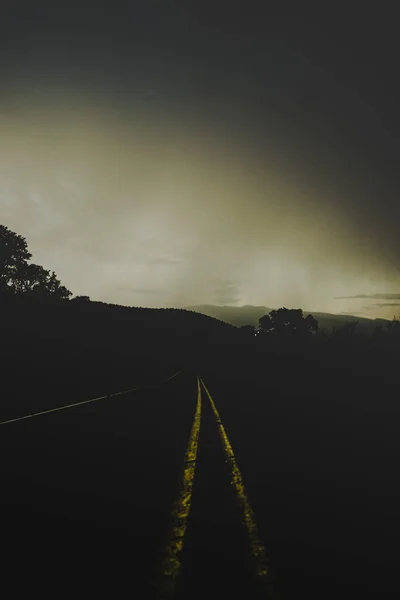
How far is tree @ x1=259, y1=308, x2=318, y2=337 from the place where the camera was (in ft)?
523

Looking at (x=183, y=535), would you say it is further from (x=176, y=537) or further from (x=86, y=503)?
(x=86, y=503)

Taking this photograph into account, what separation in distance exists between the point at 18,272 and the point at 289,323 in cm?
11324

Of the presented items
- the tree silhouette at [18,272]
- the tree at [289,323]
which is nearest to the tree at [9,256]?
the tree silhouette at [18,272]

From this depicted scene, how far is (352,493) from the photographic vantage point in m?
6.73

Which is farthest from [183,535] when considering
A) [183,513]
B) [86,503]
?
[86,503]

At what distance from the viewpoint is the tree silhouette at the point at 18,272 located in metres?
64.1

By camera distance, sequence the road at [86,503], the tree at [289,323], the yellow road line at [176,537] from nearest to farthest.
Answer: the yellow road line at [176,537] < the road at [86,503] < the tree at [289,323]

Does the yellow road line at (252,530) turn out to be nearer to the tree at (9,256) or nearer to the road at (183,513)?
the road at (183,513)

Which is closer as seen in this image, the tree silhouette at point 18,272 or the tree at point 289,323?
the tree silhouette at point 18,272

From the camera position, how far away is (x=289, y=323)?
161 metres

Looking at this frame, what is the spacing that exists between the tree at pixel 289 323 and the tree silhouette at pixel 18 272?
106121 mm

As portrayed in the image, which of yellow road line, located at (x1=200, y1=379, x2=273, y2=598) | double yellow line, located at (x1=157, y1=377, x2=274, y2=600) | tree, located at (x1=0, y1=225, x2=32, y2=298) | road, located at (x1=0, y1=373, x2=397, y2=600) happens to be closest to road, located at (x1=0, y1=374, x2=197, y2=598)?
road, located at (x1=0, y1=373, x2=397, y2=600)

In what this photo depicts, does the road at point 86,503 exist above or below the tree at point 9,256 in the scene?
below

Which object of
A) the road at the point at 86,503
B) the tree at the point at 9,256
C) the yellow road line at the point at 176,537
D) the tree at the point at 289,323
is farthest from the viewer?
the tree at the point at 289,323
